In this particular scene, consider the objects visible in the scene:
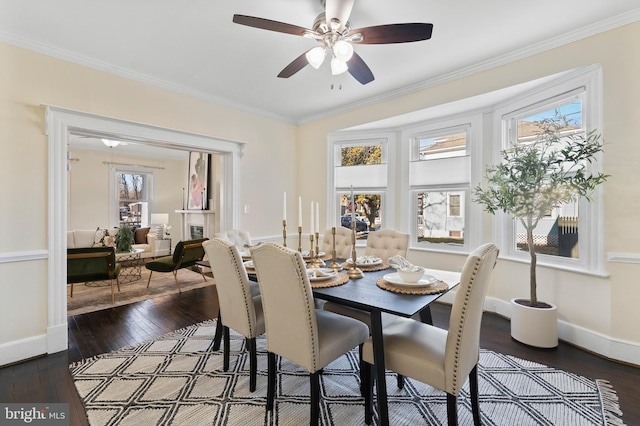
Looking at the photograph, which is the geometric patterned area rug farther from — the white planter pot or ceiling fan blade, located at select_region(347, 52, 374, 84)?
ceiling fan blade, located at select_region(347, 52, 374, 84)

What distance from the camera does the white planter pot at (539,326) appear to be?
241 cm

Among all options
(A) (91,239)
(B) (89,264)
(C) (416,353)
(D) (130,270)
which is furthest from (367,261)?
(A) (91,239)

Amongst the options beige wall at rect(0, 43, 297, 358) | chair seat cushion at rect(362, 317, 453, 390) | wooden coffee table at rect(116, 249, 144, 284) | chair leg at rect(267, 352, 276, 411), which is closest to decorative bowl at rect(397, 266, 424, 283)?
chair seat cushion at rect(362, 317, 453, 390)

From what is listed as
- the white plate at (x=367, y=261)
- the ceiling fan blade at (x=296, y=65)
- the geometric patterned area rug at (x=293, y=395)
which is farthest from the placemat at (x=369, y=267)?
the ceiling fan blade at (x=296, y=65)

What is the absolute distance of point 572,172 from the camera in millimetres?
2551

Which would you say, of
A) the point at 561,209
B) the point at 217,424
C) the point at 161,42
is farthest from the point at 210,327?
the point at 561,209

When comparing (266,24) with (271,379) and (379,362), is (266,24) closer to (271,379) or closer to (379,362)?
(379,362)

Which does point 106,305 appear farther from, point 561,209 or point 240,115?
point 561,209

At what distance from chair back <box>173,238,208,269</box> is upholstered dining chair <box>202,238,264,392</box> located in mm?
2328

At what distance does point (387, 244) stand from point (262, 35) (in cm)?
219

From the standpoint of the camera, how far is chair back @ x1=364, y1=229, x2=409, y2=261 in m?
2.68

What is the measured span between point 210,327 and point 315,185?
2548 millimetres

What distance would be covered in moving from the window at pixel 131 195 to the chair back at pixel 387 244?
6.73 m

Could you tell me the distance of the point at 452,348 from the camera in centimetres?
134
